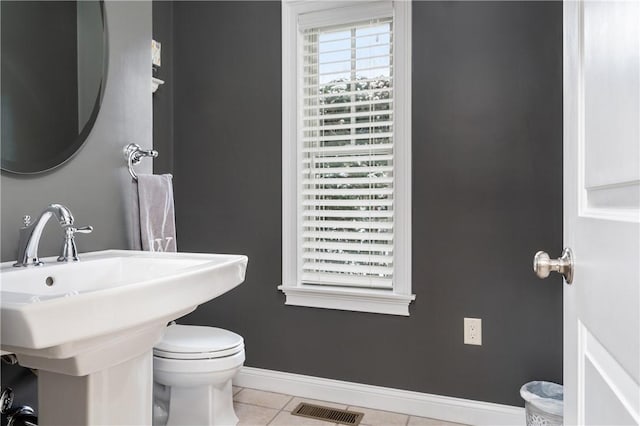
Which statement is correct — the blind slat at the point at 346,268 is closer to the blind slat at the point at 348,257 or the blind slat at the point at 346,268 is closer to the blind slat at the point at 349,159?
the blind slat at the point at 348,257

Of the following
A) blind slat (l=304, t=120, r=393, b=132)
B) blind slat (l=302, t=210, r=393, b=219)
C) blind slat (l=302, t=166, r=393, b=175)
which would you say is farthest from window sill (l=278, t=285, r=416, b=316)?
blind slat (l=304, t=120, r=393, b=132)

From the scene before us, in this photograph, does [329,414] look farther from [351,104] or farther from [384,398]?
[351,104]

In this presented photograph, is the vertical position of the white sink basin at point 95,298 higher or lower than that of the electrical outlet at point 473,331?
higher

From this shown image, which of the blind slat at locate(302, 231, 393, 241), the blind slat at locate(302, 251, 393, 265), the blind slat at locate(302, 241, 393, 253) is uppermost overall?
the blind slat at locate(302, 231, 393, 241)

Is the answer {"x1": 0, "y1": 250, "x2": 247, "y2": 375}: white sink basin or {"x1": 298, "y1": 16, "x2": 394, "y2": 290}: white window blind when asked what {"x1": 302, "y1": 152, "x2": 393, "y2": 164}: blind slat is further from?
{"x1": 0, "y1": 250, "x2": 247, "y2": 375}: white sink basin

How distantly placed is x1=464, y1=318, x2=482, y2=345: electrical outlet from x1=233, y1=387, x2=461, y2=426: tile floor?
0.40 metres

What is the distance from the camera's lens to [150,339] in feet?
4.00

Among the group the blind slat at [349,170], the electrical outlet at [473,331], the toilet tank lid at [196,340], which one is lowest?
the electrical outlet at [473,331]

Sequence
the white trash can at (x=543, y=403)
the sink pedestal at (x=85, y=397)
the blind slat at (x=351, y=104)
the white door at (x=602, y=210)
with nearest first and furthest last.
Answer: the white door at (x=602, y=210)
the sink pedestal at (x=85, y=397)
the white trash can at (x=543, y=403)
the blind slat at (x=351, y=104)

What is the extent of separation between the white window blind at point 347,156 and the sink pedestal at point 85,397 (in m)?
1.35

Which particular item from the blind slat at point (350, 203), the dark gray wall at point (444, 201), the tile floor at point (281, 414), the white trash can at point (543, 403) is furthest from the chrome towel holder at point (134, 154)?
the white trash can at point (543, 403)

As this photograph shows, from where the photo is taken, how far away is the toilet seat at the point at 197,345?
1761 millimetres

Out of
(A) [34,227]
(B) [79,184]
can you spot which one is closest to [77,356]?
(A) [34,227]

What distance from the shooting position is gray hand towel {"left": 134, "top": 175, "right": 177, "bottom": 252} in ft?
5.91
